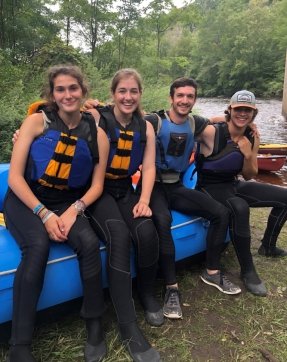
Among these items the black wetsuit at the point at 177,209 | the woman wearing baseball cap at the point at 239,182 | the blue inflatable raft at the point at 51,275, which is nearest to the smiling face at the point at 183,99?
the black wetsuit at the point at 177,209

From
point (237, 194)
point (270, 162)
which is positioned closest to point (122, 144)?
point (237, 194)

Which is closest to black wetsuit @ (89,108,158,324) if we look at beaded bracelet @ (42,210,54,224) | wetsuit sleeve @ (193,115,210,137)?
beaded bracelet @ (42,210,54,224)

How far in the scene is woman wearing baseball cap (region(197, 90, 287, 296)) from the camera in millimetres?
2416

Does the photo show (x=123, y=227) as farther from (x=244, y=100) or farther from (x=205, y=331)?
(x=244, y=100)

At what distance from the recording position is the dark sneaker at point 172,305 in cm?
208

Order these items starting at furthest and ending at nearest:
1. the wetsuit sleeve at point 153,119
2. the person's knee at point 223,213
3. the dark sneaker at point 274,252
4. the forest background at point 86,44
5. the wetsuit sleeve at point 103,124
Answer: the forest background at point 86,44, the dark sneaker at point 274,252, the wetsuit sleeve at point 153,119, the person's knee at point 223,213, the wetsuit sleeve at point 103,124

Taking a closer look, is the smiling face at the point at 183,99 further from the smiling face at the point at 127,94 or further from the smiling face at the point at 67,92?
the smiling face at the point at 67,92

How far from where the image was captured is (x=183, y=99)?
95.0 inches

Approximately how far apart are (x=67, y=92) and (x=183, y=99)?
0.80 meters

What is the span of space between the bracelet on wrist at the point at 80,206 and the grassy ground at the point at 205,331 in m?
0.58

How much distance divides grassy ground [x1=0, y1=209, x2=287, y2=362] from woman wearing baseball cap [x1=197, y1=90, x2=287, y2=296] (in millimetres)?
192

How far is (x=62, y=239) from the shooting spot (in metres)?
1.83

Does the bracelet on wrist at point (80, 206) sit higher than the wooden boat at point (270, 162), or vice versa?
the bracelet on wrist at point (80, 206)

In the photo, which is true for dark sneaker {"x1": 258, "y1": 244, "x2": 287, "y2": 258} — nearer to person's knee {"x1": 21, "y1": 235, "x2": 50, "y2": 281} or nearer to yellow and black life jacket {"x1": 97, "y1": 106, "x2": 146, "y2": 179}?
yellow and black life jacket {"x1": 97, "y1": 106, "x2": 146, "y2": 179}
